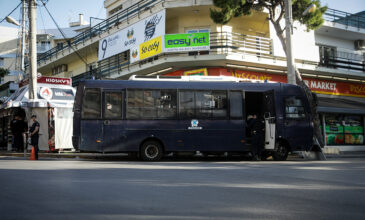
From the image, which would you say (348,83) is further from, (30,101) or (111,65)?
(30,101)

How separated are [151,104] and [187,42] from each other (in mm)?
7998

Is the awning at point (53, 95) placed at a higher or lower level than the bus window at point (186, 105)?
higher

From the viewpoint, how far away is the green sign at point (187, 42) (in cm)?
2020

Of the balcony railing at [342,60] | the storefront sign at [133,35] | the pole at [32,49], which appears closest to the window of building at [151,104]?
the pole at [32,49]

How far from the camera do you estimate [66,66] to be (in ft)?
115

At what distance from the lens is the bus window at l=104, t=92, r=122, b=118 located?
1323cm

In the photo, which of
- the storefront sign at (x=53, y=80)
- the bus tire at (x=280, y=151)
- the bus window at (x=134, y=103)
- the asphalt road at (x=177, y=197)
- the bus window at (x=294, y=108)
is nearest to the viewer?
the asphalt road at (x=177, y=197)

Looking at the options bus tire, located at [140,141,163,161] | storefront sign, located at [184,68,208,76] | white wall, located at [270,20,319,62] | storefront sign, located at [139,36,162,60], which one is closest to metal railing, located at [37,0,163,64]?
storefront sign, located at [139,36,162,60]

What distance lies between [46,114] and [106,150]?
6.07 meters

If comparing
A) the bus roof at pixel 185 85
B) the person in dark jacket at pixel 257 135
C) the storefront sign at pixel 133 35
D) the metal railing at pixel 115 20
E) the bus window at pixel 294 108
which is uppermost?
the metal railing at pixel 115 20

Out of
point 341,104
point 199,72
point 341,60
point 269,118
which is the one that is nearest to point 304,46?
point 341,60

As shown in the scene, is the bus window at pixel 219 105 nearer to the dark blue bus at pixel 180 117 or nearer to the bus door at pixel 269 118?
the dark blue bus at pixel 180 117

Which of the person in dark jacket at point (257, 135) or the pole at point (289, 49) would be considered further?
the pole at point (289, 49)

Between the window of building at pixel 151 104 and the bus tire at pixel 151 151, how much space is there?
0.99 m
